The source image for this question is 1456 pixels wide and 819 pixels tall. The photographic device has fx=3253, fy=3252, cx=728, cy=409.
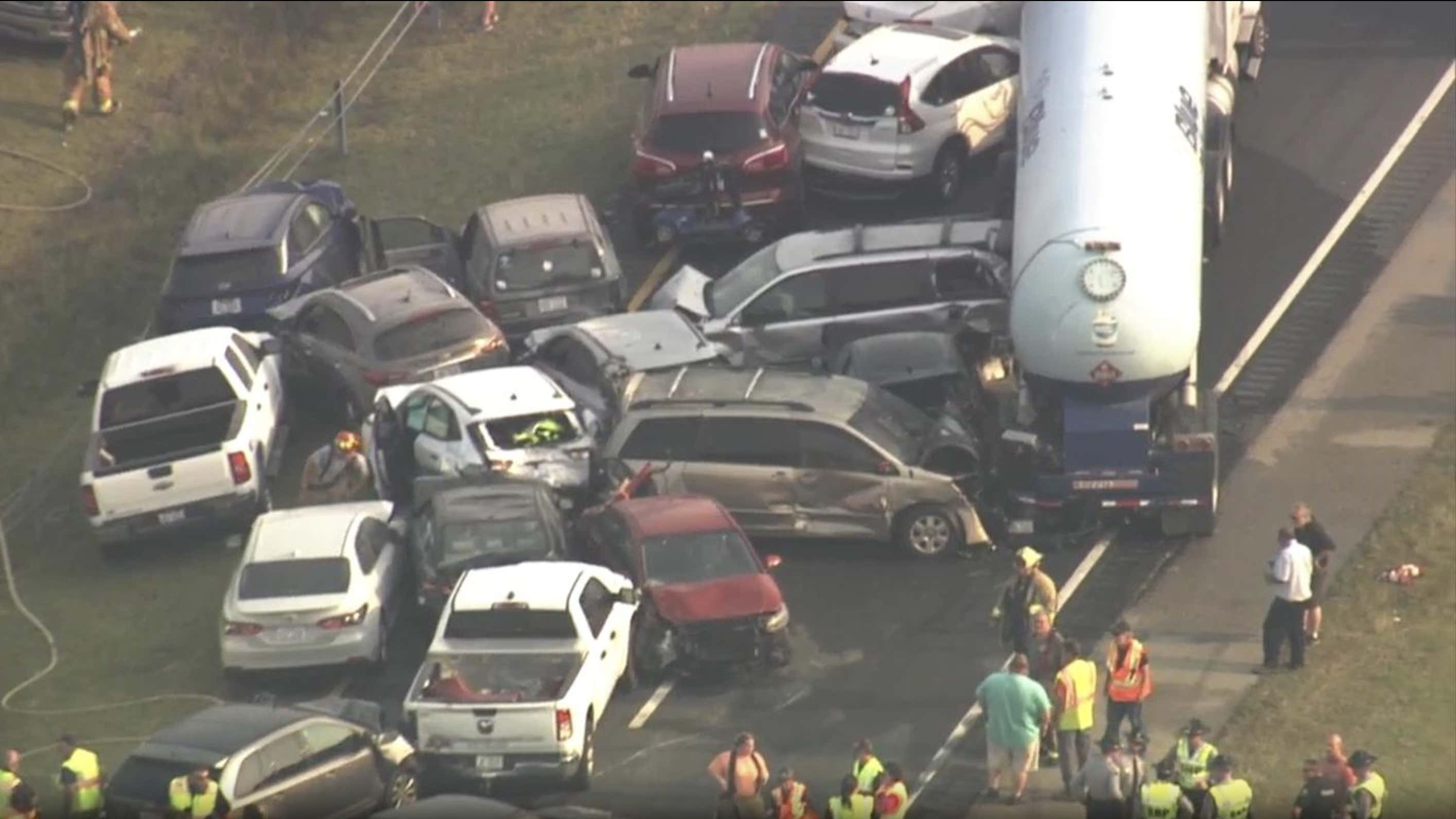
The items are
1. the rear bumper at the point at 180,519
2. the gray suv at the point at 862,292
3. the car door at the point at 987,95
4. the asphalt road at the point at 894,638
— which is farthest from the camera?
the car door at the point at 987,95

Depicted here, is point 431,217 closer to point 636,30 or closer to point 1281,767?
point 636,30

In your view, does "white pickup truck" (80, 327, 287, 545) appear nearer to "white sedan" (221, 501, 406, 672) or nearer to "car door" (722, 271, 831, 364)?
"white sedan" (221, 501, 406, 672)

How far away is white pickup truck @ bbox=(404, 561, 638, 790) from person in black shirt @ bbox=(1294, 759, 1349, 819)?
6.08m

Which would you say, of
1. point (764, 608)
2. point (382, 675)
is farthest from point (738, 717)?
point (382, 675)

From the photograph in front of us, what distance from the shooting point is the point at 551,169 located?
41.1 m

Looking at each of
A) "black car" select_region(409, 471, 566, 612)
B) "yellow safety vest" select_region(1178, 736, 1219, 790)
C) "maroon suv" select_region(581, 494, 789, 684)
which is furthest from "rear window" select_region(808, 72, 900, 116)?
"yellow safety vest" select_region(1178, 736, 1219, 790)

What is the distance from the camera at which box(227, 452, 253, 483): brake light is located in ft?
106

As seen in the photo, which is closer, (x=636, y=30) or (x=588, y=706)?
(x=588, y=706)

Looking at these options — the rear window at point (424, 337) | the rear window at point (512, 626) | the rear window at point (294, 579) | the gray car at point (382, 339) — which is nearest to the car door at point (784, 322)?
the gray car at point (382, 339)

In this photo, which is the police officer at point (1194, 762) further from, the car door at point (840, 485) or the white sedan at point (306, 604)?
the white sedan at point (306, 604)

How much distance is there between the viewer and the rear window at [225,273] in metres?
35.7

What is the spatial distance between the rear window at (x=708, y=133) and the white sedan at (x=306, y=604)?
914cm

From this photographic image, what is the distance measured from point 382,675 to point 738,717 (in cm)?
343

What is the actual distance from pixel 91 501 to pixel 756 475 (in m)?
6.56
